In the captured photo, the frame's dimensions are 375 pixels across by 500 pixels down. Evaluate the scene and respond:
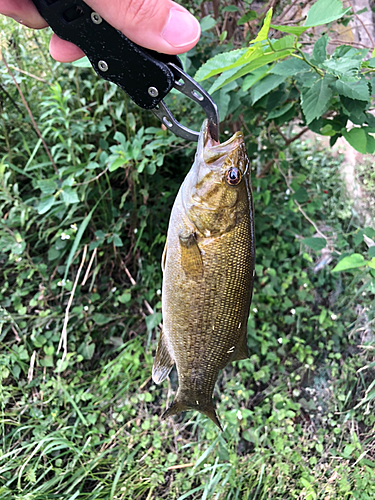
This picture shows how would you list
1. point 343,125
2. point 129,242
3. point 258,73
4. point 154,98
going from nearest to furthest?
1. point 154,98
2. point 258,73
3. point 343,125
4. point 129,242

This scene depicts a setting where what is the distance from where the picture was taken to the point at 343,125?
1507mm

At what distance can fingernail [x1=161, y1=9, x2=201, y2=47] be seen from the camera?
0.90 m

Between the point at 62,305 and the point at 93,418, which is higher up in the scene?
the point at 62,305

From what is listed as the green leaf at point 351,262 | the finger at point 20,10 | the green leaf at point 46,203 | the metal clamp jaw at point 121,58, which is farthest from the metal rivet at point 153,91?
the green leaf at point 46,203

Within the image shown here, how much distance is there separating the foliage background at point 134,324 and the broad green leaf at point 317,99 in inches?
18.4

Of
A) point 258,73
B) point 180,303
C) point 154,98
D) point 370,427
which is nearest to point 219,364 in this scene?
point 180,303

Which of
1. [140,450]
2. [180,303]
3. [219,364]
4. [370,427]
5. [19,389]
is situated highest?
[180,303]

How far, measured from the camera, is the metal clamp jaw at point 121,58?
3.01 ft

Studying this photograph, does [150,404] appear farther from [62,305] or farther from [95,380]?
[62,305]

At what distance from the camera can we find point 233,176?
1050 mm

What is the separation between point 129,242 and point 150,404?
3.93 feet

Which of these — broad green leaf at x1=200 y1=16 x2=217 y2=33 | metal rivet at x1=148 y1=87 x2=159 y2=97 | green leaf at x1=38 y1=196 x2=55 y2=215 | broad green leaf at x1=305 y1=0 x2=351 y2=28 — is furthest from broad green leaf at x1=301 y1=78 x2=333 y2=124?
green leaf at x1=38 y1=196 x2=55 y2=215

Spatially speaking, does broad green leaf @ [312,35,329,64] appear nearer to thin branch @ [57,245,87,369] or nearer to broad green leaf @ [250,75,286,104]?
broad green leaf @ [250,75,286,104]

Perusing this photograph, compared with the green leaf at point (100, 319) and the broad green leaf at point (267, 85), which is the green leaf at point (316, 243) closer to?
the broad green leaf at point (267, 85)
